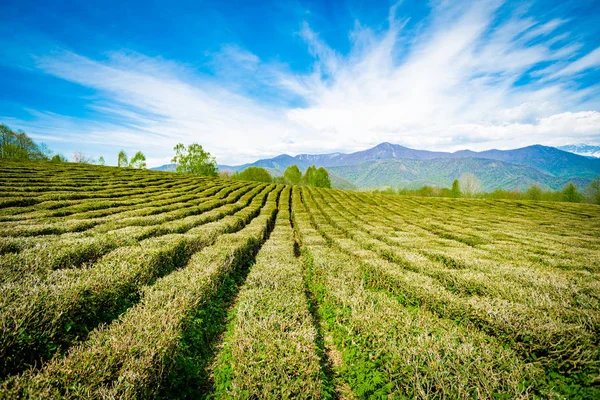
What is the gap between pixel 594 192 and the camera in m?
61.6

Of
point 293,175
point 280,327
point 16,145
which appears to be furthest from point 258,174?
point 280,327

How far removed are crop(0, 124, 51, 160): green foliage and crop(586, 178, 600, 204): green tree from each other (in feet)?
435

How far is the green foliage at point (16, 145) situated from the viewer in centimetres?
4984

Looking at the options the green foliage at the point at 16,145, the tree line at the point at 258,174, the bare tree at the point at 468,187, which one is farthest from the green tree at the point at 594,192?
the green foliage at the point at 16,145

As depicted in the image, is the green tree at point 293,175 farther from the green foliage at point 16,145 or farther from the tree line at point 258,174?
the green foliage at point 16,145

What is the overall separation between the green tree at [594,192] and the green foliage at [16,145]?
132604mm

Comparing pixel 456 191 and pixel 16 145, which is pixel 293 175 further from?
pixel 16 145

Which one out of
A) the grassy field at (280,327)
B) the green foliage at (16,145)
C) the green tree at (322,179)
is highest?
the green foliage at (16,145)

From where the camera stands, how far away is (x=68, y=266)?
7176 millimetres

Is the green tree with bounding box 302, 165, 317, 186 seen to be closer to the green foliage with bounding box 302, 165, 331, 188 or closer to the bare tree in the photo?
the green foliage with bounding box 302, 165, 331, 188

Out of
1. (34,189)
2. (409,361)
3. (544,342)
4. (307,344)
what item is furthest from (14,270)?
(34,189)

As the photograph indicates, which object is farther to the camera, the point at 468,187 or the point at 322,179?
the point at 322,179

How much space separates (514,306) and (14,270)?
13.4m

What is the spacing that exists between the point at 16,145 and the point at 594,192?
144280 millimetres
